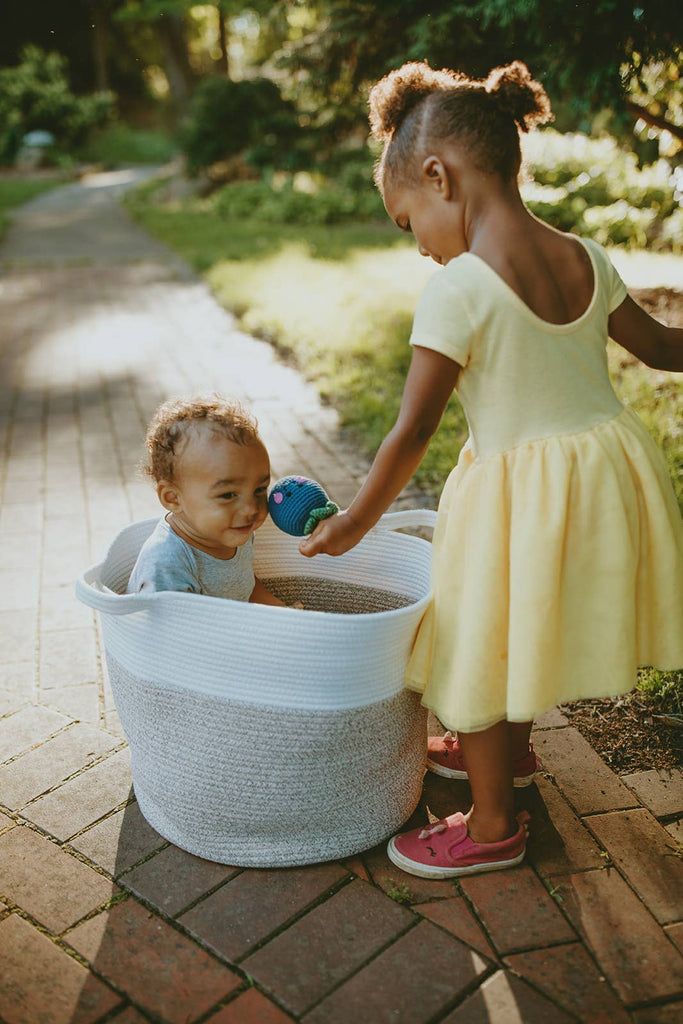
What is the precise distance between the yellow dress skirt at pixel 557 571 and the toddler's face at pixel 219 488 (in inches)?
19.6

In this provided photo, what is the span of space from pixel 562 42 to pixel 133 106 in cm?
3741

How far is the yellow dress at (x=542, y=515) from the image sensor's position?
1.65 meters

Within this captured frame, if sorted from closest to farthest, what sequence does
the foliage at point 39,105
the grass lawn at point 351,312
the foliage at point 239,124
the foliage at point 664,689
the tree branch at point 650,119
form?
1. the foliage at point 664,689
2. the tree branch at point 650,119
3. the grass lawn at point 351,312
4. the foliage at point 239,124
5. the foliage at point 39,105

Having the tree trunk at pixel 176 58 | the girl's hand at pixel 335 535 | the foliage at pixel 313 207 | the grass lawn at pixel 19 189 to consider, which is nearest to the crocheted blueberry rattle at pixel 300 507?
the girl's hand at pixel 335 535

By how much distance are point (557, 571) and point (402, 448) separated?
392 mm

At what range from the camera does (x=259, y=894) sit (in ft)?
6.11

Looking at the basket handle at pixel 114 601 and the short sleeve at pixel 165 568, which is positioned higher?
the basket handle at pixel 114 601

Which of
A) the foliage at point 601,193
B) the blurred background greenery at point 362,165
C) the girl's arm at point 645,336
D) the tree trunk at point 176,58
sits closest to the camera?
the girl's arm at point 645,336

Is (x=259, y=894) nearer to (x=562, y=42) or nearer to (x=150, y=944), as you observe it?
(x=150, y=944)

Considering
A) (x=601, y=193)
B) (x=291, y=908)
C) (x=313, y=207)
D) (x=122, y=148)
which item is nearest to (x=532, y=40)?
(x=291, y=908)

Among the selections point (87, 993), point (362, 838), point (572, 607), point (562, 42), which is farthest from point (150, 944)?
point (562, 42)

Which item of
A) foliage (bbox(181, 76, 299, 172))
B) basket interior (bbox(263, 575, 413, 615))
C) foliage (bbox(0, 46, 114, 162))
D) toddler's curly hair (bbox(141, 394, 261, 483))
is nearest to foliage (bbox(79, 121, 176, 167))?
foliage (bbox(0, 46, 114, 162))

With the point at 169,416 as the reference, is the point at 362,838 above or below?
below

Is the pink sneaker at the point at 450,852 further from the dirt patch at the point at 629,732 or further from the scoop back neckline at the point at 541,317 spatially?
the scoop back neckline at the point at 541,317
